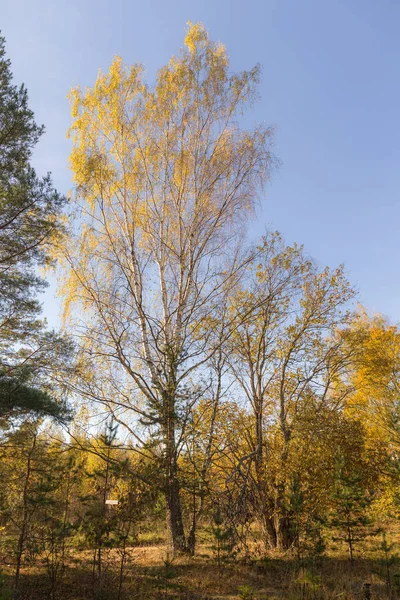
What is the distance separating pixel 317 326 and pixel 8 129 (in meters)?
8.41

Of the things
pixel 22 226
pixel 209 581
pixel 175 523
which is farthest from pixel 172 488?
pixel 22 226

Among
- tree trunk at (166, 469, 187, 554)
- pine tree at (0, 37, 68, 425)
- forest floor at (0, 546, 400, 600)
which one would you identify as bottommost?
forest floor at (0, 546, 400, 600)

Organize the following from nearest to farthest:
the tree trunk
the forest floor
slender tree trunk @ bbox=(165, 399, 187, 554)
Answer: the forest floor → slender tree trunk @ bbox=(165, 399, 187, 554) → the tree trunk

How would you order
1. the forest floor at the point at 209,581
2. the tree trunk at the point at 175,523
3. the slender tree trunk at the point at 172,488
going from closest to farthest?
1. the forest floor at the point at 209,581
2. the slender tree trunk at the point at 172,488
3. the tree trunk at the point at 175,523

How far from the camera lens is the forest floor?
6258 mm

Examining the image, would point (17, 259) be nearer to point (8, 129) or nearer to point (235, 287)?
point (8, 129)

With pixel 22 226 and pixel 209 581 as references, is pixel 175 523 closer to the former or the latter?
pixel 209 581

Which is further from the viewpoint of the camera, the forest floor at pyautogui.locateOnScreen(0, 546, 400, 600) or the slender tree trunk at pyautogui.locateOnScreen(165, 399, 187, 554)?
the slender tree trunk at pyautogui.locateOnScreen(165, 399, 187, 554)

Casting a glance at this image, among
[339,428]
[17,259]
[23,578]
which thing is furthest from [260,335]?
[23,578]

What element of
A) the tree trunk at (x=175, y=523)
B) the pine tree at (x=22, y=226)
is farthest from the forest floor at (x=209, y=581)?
the pine tree at (x=22, y=226)

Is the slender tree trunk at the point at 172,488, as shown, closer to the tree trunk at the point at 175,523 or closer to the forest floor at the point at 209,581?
the tree trunk at the point at 175,523

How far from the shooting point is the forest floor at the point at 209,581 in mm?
6258

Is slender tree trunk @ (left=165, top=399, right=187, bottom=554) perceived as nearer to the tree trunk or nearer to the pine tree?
the tree trunk

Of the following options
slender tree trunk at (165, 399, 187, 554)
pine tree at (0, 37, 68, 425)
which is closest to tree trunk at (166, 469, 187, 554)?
slender tree trunk at (165, 399, 187, 554)
